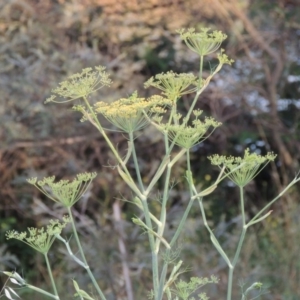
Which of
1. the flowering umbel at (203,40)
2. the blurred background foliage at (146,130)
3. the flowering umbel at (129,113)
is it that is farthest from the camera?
the blurred background foliage at (146,130)

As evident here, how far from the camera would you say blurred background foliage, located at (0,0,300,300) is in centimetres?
602

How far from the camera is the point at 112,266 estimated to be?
5.76m

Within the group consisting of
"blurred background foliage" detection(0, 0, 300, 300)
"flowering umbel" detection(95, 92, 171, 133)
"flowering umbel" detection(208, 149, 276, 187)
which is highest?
"flowering umbel" detection(95, 92, 171, 133)

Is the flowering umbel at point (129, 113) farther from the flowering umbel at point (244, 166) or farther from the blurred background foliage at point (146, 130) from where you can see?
the blurred background foliage at point (146, 130)

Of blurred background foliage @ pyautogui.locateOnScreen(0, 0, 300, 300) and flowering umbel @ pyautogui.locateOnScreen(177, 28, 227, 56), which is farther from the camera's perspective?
blurred background foliage @ pyautogui.locateOnScreen(0, 0, 300, 300)

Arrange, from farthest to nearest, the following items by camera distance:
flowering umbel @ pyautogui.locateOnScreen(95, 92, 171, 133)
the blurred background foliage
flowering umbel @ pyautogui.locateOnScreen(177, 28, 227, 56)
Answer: the blurred background foliage, flowering umbel @ pyautogui.locateOnScreen(177, 28, 227, 56), flowering umbel @ pyautogui.locateOnScreen(95, 92, 171, 133)

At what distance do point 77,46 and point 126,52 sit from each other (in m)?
0.52

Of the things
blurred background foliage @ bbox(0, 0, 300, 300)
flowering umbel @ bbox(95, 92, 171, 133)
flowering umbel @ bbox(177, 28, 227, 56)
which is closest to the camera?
flowering umbel @ bbox(95, 92, 171, 133)

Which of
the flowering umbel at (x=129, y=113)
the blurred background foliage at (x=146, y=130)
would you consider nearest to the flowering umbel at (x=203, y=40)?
the flowering umbel at (x=129, y=113)

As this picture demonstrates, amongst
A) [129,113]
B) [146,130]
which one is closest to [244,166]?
[129,113]

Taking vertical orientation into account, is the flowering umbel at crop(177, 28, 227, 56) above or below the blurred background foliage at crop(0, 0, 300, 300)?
above

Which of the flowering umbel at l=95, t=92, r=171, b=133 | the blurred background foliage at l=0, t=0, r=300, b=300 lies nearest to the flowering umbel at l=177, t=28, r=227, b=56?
the flowering umbel at l=95, t=92, r=171, b=133

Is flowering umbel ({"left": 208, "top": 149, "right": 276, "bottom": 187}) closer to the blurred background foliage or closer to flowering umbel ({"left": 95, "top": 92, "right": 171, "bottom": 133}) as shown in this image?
flowering umbel ({"left": 95, "top": 92, "right": 171, "bottom": 133})

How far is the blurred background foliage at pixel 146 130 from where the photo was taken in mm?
6023
